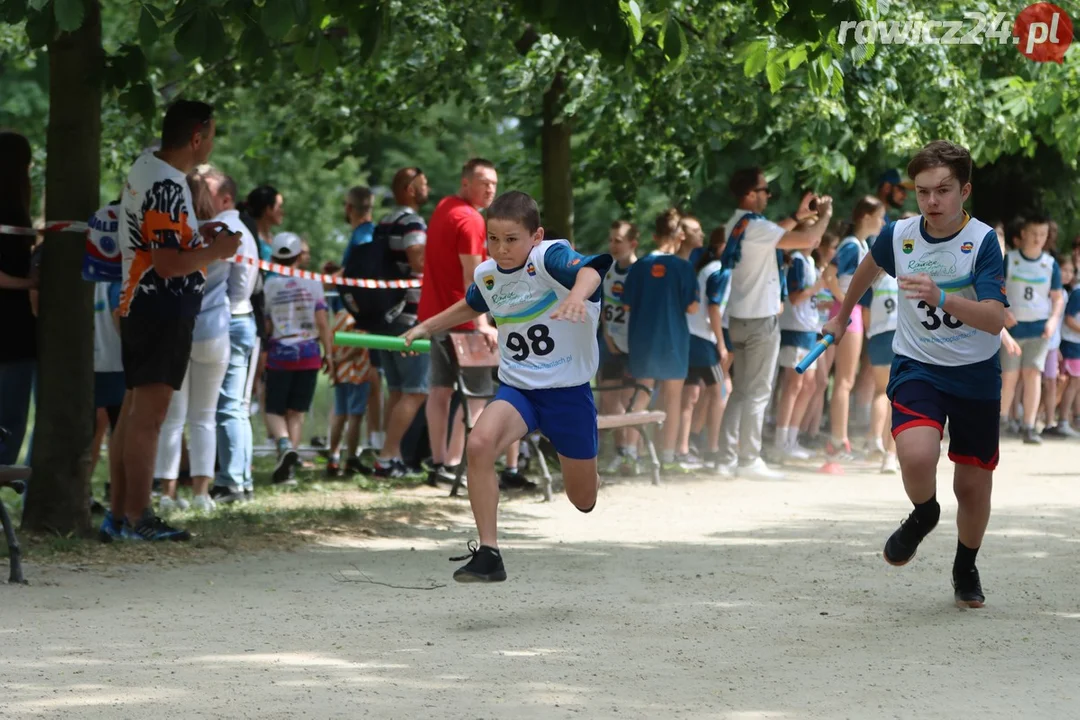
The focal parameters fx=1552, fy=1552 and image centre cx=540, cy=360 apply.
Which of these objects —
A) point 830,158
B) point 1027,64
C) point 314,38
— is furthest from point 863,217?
point 314,38

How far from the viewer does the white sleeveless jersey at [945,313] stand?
657cm

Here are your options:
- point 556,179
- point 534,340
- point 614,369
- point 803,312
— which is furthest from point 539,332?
point 803,312

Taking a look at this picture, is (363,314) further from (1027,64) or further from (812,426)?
(1027,64)

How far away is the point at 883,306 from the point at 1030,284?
10.3ft

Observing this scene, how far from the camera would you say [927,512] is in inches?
262

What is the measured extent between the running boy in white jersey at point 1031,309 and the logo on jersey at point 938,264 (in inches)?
331

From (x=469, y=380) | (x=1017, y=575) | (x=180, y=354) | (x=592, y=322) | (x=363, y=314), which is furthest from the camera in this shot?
(x=363, y=314)


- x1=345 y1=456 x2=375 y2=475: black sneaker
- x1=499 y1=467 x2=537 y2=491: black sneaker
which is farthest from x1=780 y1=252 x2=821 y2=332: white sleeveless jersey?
x1=345 y1=456 x2=375 y2=475: black sneaker

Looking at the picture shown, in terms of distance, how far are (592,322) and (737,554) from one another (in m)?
2.14

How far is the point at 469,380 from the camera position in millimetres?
10789

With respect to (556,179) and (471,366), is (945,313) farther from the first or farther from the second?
(556,179)

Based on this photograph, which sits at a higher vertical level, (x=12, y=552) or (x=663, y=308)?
(x=663, y=308)

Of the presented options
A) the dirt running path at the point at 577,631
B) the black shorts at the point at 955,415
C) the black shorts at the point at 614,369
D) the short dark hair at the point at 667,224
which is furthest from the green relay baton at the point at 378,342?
the black shorts at the point at 614,369

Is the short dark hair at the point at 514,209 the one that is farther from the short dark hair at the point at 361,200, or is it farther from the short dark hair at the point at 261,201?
the short dark hair at the point at 361,200
